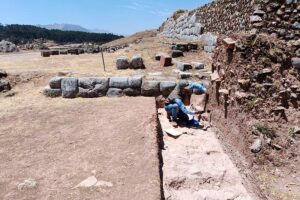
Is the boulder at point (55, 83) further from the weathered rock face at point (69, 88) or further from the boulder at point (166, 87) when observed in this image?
the boulder at point (166, 87)

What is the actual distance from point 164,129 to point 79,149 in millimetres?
2675

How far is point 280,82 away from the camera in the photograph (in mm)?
8727

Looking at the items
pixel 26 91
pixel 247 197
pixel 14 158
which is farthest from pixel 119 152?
pixel 26 91

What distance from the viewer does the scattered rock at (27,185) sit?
18.0 feet

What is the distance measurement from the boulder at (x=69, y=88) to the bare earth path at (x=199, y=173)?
4.22 meters

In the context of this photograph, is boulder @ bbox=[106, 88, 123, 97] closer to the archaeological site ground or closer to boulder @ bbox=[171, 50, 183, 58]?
the archaeological site ground

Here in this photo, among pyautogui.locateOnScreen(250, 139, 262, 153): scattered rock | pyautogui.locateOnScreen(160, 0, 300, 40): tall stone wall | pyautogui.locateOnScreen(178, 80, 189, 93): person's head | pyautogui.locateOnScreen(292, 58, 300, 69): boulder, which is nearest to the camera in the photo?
pyautogui.locateOnScreen(250, 139, 262, 153): scattered rock

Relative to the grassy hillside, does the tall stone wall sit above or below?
above

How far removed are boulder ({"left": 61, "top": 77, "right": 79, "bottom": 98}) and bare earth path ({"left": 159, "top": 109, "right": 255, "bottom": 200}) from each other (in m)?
4.22

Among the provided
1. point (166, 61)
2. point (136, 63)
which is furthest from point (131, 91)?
point (166, 61)

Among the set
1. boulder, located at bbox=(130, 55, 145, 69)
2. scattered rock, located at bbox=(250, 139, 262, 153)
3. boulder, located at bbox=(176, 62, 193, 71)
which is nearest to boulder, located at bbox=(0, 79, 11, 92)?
boulder, located at bbox=(130, 55, 145, 69)

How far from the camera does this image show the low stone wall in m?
11.5

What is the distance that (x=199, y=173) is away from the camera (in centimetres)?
688

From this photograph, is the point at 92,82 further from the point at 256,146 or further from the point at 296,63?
the point at 296,63
